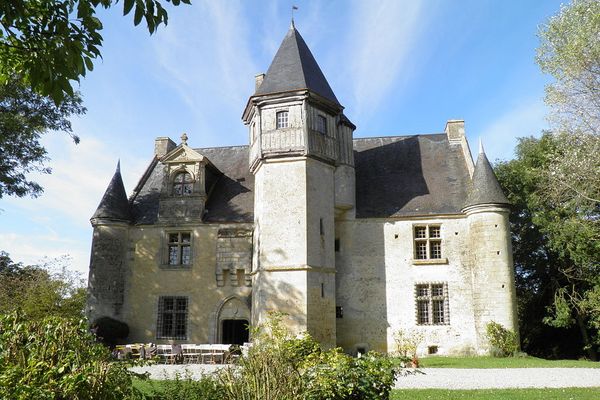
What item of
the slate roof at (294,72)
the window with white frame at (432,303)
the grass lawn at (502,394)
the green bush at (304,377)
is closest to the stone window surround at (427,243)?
the window with white frame at (432,303)

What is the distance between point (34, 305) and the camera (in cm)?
1942

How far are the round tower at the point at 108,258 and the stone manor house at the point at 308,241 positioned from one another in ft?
0.16

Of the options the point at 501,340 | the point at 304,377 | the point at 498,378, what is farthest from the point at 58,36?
the point at 501,340

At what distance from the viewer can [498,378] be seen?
11906mm

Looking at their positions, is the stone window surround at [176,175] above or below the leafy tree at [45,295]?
above

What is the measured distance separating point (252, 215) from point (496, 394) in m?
12.6

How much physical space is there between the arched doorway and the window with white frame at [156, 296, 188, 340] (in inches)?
54.7

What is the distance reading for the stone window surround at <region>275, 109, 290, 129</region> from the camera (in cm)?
1900

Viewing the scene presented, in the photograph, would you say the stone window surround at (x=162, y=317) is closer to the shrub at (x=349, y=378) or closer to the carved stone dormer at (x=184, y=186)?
the carved stone dormer at (x=184, y=186)

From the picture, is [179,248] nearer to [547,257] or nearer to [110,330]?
[110,330]

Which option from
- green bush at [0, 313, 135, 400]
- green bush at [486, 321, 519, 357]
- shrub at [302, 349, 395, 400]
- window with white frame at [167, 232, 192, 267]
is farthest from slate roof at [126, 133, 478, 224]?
green bush at [0, 313, 135, 400]

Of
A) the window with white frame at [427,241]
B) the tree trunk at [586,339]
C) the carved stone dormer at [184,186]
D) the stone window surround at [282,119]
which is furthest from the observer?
the tree trunk at [586,339]

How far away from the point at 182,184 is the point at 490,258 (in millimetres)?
11856

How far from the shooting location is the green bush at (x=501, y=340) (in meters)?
17.2
